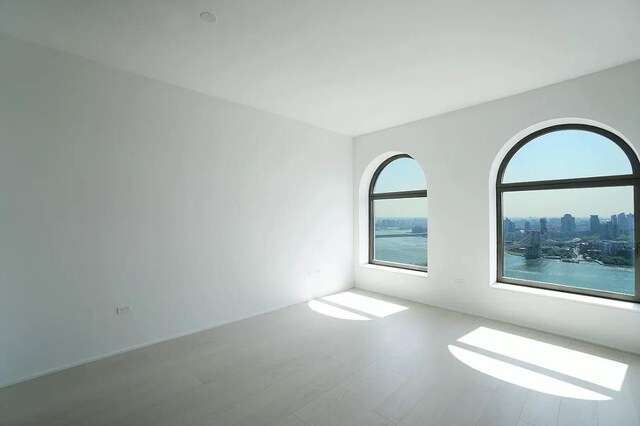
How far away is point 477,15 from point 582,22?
867 mm

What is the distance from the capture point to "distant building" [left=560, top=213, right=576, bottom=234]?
3580 mm

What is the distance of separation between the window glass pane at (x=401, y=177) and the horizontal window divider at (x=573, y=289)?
182cm

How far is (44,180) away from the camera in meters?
2.60

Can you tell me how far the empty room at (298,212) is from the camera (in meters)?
2.22

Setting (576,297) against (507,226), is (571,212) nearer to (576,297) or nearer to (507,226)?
(507,226)

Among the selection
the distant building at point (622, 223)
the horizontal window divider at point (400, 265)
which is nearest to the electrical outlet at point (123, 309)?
the horizontal window divider at point (400, 265)

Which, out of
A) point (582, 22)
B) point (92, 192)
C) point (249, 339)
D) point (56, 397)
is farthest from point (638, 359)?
point (92, 192)

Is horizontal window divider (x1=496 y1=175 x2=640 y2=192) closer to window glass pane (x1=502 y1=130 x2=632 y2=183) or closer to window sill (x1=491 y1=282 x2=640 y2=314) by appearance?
window glass pane (x1=502 y1=130 x2=632 y2=183)

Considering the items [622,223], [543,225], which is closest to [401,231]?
[543,225]

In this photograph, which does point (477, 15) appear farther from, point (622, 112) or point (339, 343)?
point (339, 343)

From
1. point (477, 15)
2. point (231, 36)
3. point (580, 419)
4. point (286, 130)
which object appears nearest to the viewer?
point (580, 419)

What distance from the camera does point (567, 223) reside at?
11.9ft

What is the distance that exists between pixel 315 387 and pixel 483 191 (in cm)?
321

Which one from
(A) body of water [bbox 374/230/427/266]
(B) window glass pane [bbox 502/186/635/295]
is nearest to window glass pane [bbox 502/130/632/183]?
(B) window glass pane [bbox 502/186/635/295]
